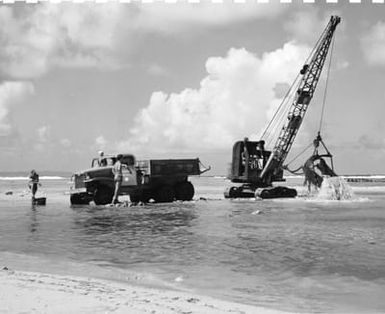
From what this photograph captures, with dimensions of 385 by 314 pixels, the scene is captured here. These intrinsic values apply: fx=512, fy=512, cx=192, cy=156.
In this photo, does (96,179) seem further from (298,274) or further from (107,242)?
(298,274)

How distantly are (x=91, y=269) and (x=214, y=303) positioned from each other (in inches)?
129

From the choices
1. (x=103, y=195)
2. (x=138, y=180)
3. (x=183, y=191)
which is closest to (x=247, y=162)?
(x=183, y=191)

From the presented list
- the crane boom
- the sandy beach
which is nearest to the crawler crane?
the crane boom

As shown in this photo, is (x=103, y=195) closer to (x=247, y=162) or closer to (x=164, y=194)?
(x=164, y=194)

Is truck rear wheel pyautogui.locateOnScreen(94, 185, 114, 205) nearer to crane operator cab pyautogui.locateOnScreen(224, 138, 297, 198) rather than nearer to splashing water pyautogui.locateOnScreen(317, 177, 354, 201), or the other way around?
crane operator cab pyautogui.locateOnScreen(224, 138, 297, 198)

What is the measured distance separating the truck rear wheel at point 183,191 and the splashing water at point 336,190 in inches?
355

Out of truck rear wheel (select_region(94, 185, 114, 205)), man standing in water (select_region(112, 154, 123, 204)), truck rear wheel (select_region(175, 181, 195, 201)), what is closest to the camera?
man standing in water (select_region(112, 154, 123, 204))

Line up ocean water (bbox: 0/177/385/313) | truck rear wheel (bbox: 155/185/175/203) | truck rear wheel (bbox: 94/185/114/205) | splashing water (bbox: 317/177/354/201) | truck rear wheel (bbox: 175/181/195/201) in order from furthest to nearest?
splashing water (bbox: 317/177/354/201) → truck rear wheel (bbox: 175/181/195/201) → truck rear wheel (bbox: 155/185/175/203) → truck rear wheel (bbox: 94/185/114/205) → ocean water (bbox: 0/177/385/313)

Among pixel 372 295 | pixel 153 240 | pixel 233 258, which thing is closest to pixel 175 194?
pixel 153 240

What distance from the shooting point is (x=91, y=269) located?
8680mm

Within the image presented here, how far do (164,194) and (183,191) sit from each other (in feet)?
4.45

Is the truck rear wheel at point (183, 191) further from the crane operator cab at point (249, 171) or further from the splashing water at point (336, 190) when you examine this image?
the splashing water at point (336, 190)

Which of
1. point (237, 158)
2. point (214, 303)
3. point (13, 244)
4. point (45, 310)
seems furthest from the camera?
point (237, 158)

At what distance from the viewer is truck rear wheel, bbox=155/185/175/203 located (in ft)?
86.2
